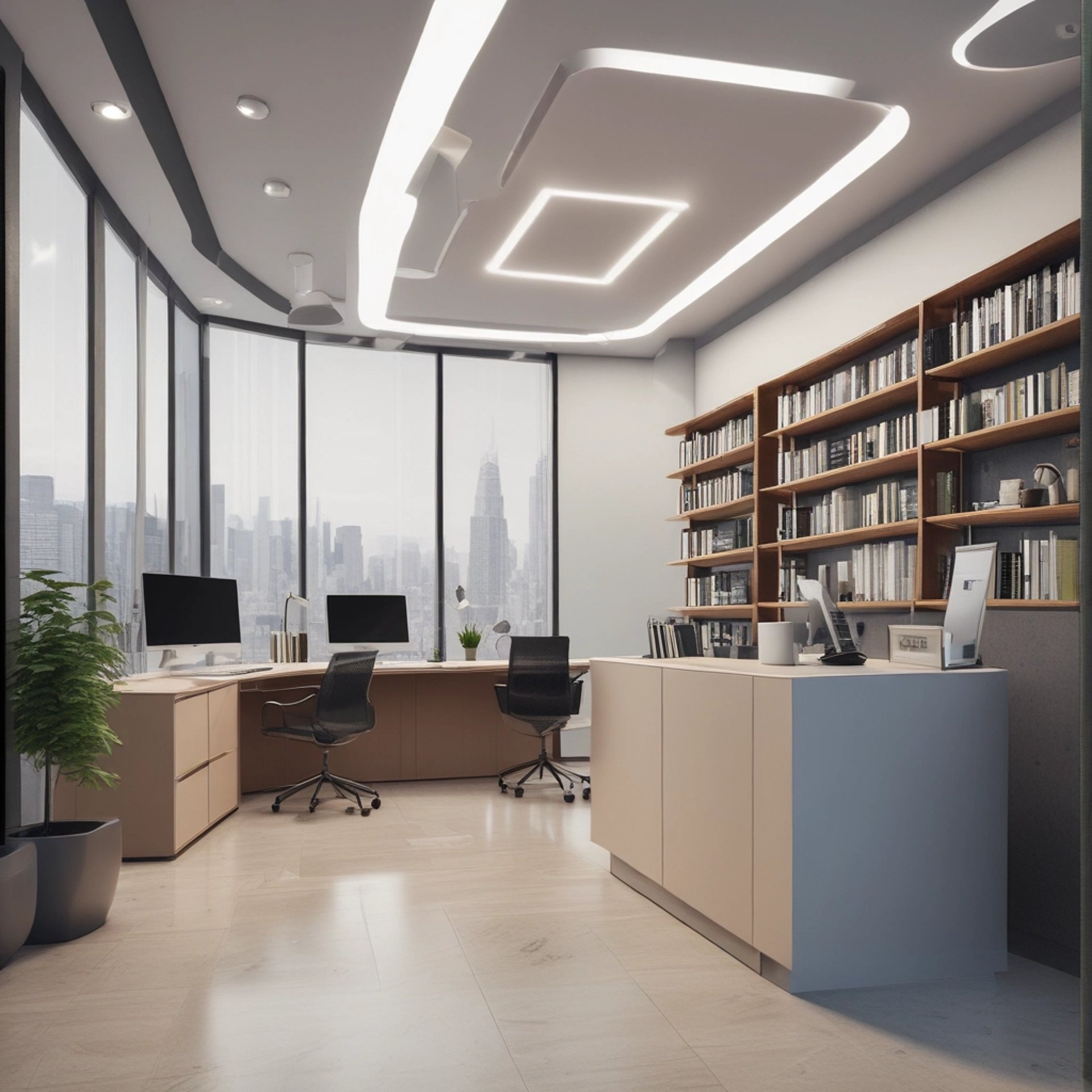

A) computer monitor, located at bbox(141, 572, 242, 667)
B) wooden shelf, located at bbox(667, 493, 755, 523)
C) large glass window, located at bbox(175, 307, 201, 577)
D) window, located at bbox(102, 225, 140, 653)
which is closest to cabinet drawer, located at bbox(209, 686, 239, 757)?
computer monitor, located at bbox(141, 572, 242, 667)

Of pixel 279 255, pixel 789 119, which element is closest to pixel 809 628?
pixel 789 119

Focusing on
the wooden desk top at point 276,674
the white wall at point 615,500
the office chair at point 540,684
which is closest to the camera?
the wooden desk top at point 276,674

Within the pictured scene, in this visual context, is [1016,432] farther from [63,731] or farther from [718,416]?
[63,731]

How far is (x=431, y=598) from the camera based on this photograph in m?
8.07

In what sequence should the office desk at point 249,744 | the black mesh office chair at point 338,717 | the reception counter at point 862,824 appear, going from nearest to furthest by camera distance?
the reception counter at point 862,824
the office desk at point 249,744
the black mesh office chair at point 338,717

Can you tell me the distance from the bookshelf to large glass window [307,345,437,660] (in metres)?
2.49

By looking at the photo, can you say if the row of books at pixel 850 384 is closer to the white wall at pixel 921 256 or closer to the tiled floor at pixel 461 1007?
the white wall at pixel 921 256

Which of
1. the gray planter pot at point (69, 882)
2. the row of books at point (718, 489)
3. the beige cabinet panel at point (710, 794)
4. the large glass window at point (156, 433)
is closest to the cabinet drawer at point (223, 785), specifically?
the large glass window at point (156, 433)

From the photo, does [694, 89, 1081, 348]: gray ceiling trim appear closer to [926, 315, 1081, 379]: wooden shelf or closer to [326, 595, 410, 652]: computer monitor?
[926, 315, 1081, 379]: wooden shelf

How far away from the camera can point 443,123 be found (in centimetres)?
436

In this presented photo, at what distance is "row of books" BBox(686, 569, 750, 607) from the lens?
6.70m

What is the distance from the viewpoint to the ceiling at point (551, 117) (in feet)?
11.9

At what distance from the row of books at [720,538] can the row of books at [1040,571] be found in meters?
2.47

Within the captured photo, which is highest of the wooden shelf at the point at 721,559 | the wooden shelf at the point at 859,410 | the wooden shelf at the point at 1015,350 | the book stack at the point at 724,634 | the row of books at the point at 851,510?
the wooden shelf at the point at 1015,350
